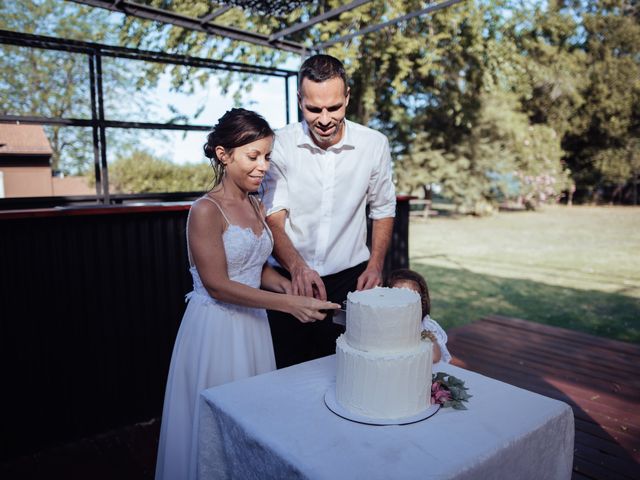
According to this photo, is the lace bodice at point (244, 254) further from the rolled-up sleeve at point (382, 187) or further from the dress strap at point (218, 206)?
the rolled-up sleeve at point (382, 187)

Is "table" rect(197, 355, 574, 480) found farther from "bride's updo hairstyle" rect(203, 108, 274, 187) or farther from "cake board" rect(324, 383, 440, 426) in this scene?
"bride's updo hairstyle" rect(203, 108, 274, 187)

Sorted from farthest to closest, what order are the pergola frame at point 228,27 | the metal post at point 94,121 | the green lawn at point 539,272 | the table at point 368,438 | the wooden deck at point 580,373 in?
the green lawn at point 539,272, the metal post at point 94,121, the pergola frame at point 228,27, the wooden deck at point 580,373, the table at point 368,438

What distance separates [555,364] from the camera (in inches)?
166

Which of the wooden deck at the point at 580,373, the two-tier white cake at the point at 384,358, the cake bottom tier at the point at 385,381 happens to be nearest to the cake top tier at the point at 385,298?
the two-tier white cake at the point at 384,358

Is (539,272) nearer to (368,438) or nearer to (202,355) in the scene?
(202,355)

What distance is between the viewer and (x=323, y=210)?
249 centimetres

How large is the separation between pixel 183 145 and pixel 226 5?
1749 millimetres

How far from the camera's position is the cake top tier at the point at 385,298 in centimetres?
138

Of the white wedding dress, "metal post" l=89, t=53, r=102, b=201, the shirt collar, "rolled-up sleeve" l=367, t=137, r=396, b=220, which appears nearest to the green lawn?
"rolled-up sleeve" l=367, t=137, r=396, b=220

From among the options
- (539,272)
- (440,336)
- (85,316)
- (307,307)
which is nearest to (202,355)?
(307,307)

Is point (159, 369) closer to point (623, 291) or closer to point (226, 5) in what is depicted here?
point (226, 5)

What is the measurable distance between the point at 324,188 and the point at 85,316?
6.37 feet

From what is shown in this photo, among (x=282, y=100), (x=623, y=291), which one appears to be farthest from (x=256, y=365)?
(x=623, y=291)

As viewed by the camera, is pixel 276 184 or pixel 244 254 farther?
pixel 276 184
